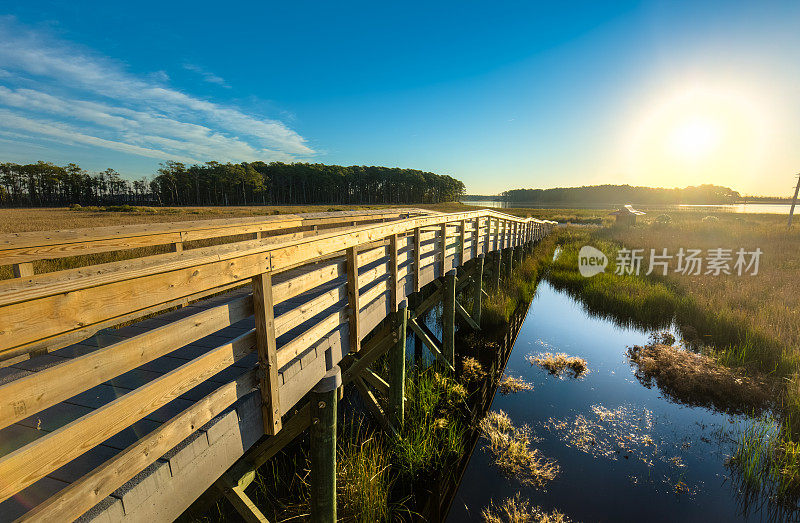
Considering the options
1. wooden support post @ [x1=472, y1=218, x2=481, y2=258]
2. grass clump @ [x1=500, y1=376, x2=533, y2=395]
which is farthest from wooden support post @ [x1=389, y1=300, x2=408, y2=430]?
wooden support post @ [x1=472, y1=218, x2=481, y2=258]

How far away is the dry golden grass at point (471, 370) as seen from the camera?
7359 mm

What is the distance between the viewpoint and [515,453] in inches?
206

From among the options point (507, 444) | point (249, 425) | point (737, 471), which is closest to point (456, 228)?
point (507, 444)

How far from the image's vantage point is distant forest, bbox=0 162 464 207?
94625 millimetres

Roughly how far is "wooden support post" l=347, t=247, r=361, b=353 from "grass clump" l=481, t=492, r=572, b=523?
2570mm

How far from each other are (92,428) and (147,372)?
1548 millimetres

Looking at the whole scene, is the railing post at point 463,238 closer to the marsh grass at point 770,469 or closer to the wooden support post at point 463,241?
the wooden support post at point 463,241

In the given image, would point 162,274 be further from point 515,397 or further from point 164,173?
point 164,173

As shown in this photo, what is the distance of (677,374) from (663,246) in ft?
46.5

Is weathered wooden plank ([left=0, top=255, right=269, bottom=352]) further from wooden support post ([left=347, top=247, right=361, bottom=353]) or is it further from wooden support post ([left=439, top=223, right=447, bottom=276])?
wooden support post ([left=439, top=223, right=447, bottom=276])

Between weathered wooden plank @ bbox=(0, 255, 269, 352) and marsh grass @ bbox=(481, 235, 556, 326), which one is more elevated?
weathered wooden plank @ bbox=(0, 255, 269, 352)

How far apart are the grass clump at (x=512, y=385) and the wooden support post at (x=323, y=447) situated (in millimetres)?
4707

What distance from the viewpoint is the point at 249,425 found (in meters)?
2.64

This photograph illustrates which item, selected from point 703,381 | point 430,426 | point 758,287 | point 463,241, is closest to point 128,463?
point 430,426
